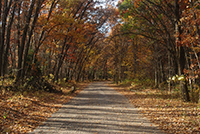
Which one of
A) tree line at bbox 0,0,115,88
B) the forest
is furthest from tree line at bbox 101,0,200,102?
tree line at bbox 0,0,115,88

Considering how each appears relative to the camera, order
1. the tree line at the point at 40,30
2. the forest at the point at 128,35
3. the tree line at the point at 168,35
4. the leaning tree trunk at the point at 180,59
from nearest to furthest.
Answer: the tree line at the point at 168,35
the forest at the point at 128,35
the leaning tree trunk at the point at 180,59
the tree line at the point at 40,30

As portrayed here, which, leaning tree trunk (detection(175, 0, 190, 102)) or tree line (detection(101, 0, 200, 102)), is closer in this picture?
tree line (detection(101, 0, 200, 102))

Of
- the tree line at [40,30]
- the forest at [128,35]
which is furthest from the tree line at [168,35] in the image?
the tree line at [40,30]

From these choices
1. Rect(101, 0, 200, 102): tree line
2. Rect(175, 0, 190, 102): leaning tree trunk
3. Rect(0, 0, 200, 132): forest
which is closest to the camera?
Rect(101, 0, 200, 102): tree line

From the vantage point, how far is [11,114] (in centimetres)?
611

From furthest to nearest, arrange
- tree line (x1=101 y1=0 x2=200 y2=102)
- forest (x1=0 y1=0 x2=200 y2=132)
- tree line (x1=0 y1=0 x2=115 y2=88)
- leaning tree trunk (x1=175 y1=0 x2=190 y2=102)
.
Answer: tree line (x1=0 y1=0 x2=115 y2=88) < leaning tree trunk (x1=175 y1=0 x2=190 y2=102) < forest (x1=0 y1=0 x2=200 y2=132) < tree line (x1=101 y1=0 x2=200 y2=102)

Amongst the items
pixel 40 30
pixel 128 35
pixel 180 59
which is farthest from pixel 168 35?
pixel 40 30

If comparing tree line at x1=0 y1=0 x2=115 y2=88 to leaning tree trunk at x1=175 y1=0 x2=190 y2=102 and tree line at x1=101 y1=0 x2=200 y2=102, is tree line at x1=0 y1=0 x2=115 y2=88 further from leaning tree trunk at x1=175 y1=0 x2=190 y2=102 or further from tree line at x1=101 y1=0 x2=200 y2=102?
leaning tree trunk at x1=175 y1=0 x2=190 y2=102

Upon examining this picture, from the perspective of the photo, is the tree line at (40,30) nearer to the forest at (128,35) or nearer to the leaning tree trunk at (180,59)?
the forest at (128,35)

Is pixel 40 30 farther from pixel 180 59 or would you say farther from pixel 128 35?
pixel 180 59

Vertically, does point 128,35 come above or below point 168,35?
above

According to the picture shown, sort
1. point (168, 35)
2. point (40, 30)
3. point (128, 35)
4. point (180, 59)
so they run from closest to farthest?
1. point (180, 59)
2. point (168, 35)
3. point (128, 35)
4. point (40, 30)

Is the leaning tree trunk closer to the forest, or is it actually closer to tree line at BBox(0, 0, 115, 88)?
the forest

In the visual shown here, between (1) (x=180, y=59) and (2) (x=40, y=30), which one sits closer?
(1) (x=180, y=59)
